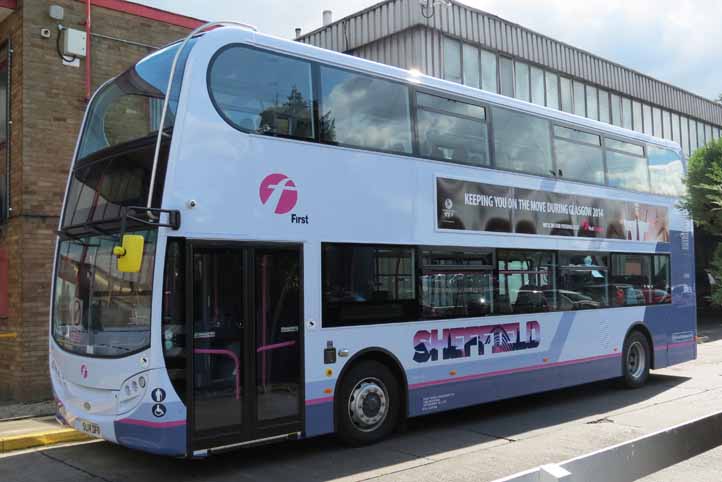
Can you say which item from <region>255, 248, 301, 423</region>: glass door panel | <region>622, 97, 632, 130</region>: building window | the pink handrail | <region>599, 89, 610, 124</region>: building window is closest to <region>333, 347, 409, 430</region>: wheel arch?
<region>255, 248, 301, 423</region>: glass door panel

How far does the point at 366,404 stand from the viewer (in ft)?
25.9

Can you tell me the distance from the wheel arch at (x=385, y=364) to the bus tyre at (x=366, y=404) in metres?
0.05

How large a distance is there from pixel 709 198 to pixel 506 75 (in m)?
15.5

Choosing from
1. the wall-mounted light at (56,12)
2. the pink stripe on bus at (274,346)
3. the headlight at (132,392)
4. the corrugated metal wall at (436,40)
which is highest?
the corrugated metal wall at (436,40)

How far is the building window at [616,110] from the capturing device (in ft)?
86.8

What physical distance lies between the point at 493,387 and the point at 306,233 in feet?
12.0

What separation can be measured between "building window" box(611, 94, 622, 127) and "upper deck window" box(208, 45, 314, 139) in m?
21.5

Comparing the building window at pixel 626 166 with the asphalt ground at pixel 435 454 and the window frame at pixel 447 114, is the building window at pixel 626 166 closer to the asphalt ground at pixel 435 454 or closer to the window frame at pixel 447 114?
the window frame at pixel 447 114

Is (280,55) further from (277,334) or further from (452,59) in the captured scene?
(452,59)

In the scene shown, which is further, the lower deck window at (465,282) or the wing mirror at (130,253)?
the lower deck window at (465,282)

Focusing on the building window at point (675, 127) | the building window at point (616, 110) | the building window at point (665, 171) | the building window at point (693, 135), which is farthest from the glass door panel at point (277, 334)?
the building window at point (693, 135)

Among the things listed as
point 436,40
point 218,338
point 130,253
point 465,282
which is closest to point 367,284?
point 465,282

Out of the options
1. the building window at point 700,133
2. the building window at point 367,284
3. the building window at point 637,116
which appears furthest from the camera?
the building window at point 700,133

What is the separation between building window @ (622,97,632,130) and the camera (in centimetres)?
2702
